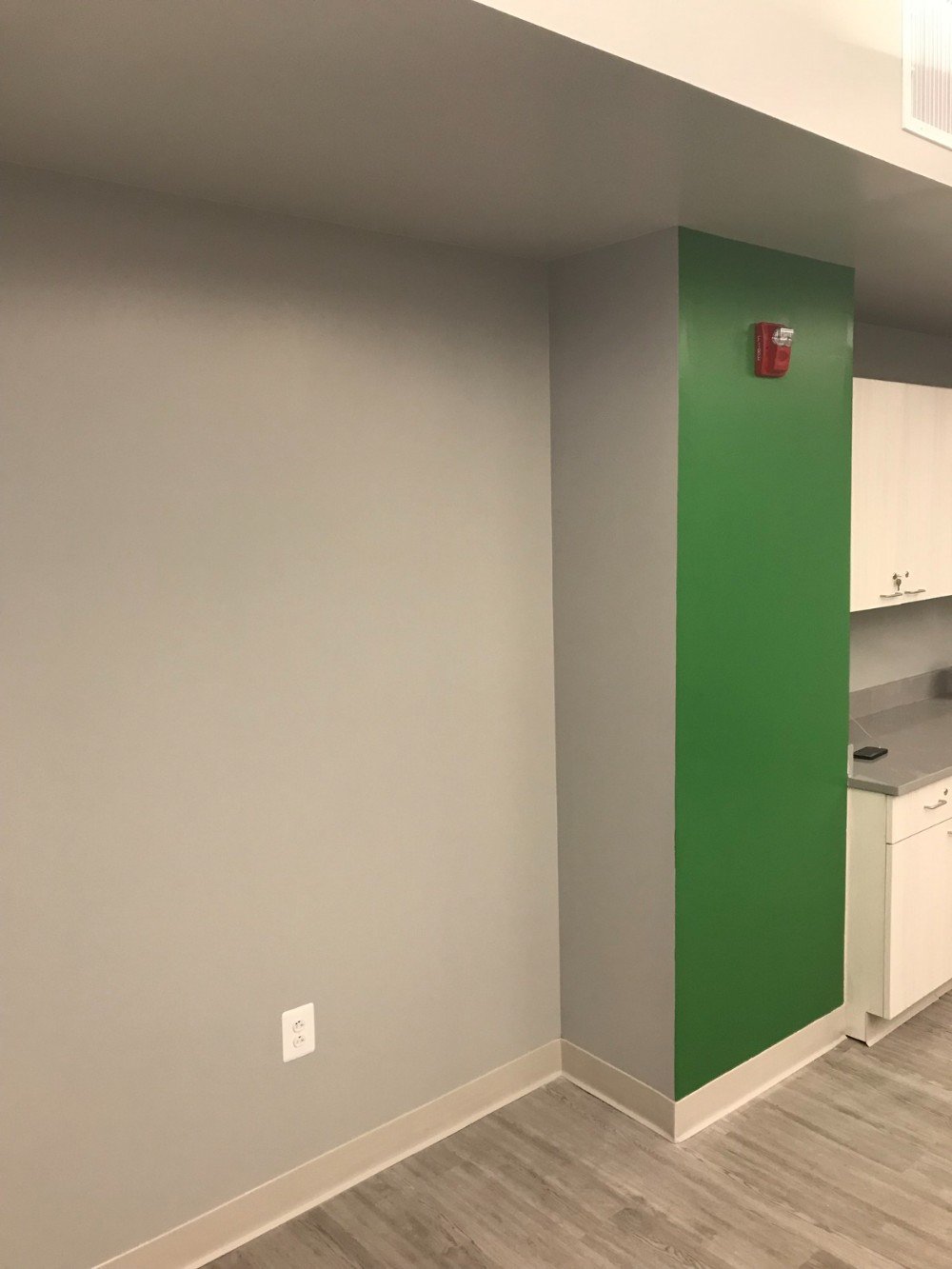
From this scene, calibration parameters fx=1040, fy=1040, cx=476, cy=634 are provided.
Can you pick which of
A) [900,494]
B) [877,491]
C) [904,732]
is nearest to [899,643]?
[904,732]

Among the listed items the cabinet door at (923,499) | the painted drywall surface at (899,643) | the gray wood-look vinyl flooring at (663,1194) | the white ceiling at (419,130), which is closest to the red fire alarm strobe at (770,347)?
the white ceiling at (419,130)

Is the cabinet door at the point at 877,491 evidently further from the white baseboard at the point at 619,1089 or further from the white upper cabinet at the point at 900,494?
the white baseboard at the point at 619,1089

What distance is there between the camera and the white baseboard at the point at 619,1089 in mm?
2693

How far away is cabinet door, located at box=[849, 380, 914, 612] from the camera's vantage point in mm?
3143

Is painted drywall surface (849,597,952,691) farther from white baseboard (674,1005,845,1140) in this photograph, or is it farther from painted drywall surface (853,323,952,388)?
white baseboard (674,1005,845,1140)

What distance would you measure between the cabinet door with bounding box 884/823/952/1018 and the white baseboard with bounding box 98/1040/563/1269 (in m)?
1.03

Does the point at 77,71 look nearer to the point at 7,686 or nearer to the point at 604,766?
the point at 7,686

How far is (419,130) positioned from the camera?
5.90ft

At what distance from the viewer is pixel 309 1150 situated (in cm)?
246

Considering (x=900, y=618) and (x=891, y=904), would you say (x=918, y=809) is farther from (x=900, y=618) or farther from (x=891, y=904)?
(x=900, y=618)

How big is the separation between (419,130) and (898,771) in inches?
89.6

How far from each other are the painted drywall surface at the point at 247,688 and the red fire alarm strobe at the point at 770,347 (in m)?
0.56

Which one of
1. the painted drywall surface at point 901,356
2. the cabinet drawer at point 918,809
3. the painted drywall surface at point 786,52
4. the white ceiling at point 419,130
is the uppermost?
the painted drywall surface at point 786,52

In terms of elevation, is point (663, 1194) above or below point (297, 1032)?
below
